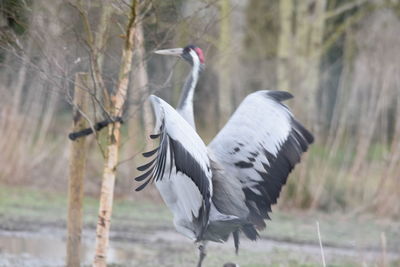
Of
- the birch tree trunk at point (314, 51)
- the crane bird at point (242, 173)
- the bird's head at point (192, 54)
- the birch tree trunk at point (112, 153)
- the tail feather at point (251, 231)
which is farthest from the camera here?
the birch tree trunk at point (314, 51)

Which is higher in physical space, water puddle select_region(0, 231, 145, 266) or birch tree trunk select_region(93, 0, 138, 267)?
birch tree trunk select_region(93, 0, 138, 267)

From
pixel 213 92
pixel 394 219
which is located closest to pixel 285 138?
pixel 394 219

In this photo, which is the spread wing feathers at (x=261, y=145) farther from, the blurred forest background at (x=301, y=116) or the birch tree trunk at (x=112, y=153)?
the blurred forest background at (x=301, y=116)

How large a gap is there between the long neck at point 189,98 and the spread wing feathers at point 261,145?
42 cm

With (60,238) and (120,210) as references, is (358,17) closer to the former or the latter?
(120,210)

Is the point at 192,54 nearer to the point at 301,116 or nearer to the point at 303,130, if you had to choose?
the point at 303,130

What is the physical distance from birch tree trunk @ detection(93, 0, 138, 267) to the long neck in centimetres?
84

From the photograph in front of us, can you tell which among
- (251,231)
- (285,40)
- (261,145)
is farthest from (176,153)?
(285,40)

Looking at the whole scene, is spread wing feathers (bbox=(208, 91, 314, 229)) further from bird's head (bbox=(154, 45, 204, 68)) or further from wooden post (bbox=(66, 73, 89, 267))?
wooden post (bbox=(66, 73, 89, 267))

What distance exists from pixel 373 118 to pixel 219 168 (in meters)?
7.28

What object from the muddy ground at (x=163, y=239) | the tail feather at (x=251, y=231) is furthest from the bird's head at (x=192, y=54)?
the muddy ground at (x=163, y=239)

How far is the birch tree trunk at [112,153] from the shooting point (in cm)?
680

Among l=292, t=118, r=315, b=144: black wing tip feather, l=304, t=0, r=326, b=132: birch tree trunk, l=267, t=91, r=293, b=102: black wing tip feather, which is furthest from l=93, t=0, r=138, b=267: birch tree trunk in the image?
l=304, t=0, r=326, b=132: birch tree trunk

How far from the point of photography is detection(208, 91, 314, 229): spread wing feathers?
734cm
